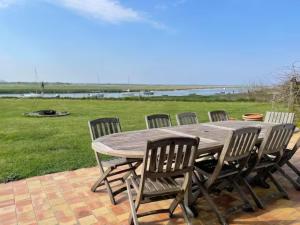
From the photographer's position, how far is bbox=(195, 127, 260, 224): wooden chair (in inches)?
108

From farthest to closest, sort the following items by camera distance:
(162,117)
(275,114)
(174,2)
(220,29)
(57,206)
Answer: (220,29) < (174,2) < (275,114) < (162,117) < (57,206)

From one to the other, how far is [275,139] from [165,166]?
150 cm

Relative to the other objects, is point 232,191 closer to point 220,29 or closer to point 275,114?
point 275,114

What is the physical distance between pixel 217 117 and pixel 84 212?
3.29 metres

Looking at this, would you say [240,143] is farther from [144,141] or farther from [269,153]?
[144,141]

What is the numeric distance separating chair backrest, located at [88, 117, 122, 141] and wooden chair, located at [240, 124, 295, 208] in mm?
1859

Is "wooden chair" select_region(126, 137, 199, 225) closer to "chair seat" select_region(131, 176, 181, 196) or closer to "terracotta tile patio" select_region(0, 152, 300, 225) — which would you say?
"chair seat" select_region(131, 176, 181, 196)

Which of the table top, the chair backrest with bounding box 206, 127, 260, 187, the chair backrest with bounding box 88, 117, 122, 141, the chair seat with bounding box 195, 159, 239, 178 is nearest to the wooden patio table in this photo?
the table top

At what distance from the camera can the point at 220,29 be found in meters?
20.6

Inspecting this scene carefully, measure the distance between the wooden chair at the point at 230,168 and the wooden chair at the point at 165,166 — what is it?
0.36 metres

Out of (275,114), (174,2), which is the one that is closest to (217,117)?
(275,114)

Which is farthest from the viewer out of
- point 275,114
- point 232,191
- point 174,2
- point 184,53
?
point 184,53

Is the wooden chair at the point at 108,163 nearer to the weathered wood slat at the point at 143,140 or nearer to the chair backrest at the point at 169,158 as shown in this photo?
the weathered wood slat at the point at 143,140

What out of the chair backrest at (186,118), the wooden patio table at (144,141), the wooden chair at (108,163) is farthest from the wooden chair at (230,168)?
the chair backrest at (186,118)
